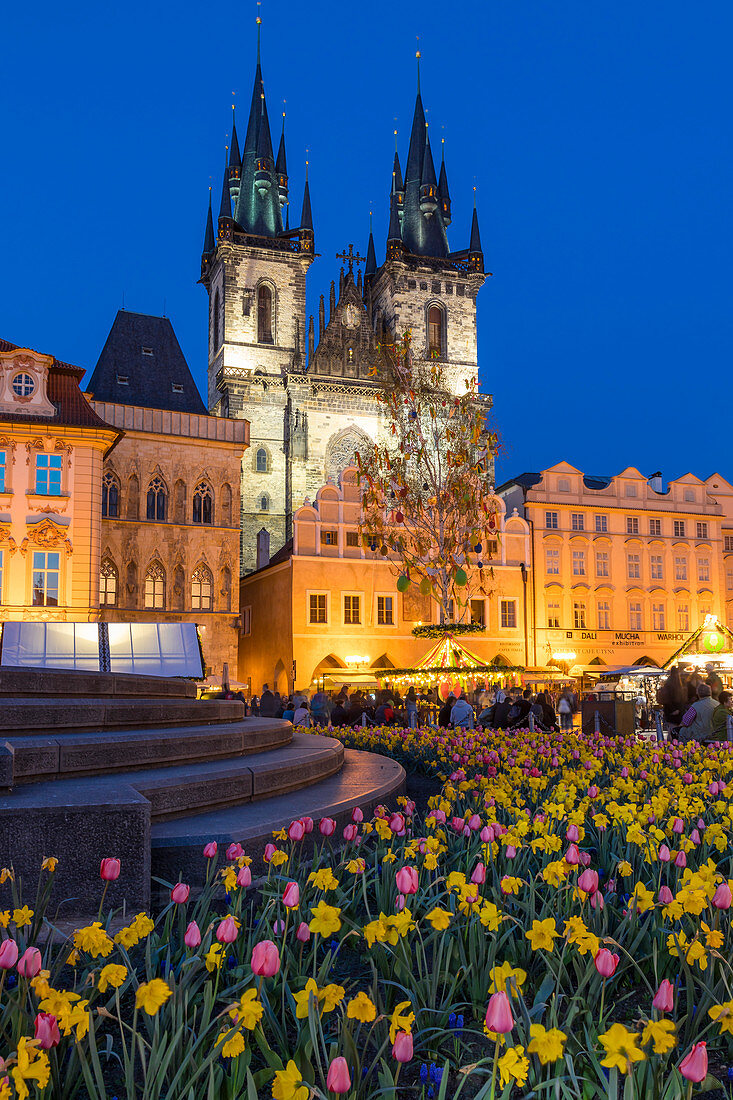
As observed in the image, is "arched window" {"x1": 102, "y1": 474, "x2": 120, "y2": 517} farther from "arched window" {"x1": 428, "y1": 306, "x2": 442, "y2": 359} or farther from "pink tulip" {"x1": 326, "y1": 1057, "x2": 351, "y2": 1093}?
"pink tulip" {"x1": 326, "y1": 1057, "x2": 351, "y2": 1093}

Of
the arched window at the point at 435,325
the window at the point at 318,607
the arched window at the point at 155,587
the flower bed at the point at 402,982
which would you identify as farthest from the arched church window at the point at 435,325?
the flower bed at the point at 402,982

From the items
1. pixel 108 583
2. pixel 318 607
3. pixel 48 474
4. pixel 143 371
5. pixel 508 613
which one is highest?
pixel 143 371

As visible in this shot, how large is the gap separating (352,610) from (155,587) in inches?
352

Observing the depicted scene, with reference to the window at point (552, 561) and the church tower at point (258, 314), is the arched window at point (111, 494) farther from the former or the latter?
the window at point (552, 561)

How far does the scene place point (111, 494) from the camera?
41188 millimetres

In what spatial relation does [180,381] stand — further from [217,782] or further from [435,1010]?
[435,1010]

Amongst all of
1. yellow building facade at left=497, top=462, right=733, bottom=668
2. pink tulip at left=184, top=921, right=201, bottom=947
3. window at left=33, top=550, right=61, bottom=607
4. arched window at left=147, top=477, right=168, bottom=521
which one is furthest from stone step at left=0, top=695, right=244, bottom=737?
yellow building facade at left=497, top=462, right=733, bottom=668

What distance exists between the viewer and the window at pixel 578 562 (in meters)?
50.3

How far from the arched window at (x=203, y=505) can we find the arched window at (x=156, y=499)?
141cm

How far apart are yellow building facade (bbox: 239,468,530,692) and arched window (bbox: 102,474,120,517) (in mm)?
7943

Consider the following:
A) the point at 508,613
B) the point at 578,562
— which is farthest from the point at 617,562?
the point at 508,613

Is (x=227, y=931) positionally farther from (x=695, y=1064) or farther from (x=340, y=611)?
(x=340, y=611)

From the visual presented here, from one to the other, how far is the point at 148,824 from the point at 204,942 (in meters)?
1.44

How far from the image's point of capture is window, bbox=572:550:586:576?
50.3 meters
